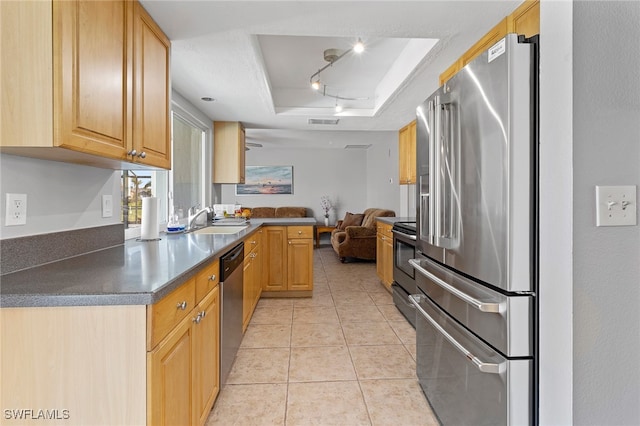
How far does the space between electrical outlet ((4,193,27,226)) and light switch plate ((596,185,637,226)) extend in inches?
82.1

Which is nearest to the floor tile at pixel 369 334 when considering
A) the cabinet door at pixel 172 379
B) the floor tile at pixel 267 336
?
the floor tile at pixel 267 336

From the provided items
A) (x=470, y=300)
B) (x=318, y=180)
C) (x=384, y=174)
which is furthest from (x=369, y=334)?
(x=318, y=180)

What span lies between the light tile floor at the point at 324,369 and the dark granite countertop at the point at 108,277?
92 cm

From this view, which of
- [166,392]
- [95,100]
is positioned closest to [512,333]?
[166,392]

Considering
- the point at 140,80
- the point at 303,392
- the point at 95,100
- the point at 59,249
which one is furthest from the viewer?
the point at 303,392

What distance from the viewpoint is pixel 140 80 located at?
1.71 metres

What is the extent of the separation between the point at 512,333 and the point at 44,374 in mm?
1565

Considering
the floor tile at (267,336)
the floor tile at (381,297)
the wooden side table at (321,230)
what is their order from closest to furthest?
the floor tile at (267,336), the floor tile at (381,297), the wooden side table at (321,230)

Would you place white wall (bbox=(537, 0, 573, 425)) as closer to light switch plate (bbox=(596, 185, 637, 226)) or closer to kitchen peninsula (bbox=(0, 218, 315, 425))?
light switch plate (bbox=(596, 185, 637, 226))

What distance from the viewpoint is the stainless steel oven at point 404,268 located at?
3100mm

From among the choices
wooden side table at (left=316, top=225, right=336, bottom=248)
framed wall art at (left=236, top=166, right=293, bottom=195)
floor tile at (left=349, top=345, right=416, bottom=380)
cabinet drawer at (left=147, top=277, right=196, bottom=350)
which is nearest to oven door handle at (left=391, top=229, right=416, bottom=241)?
floor tile at (left=349, top=345, right=416, bottom=380)

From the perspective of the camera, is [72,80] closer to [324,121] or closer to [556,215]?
[556,215]

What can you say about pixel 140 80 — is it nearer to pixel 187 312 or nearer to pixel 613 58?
pixel 187 312

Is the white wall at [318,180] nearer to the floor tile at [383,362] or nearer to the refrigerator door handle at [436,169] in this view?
the floor tile at [383,362]
